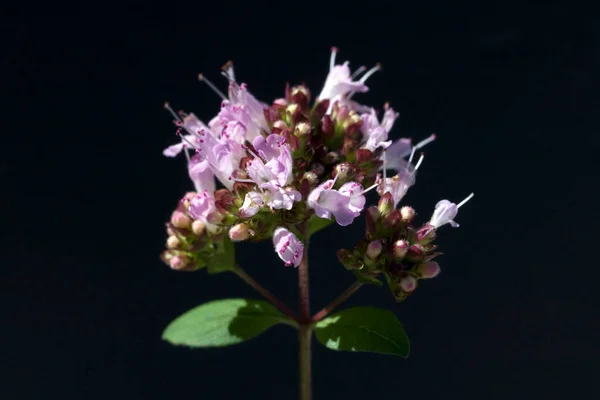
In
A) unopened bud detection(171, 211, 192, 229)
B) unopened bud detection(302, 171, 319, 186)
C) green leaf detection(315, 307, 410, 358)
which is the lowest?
green leaf detection(315, 307, 410, 358)

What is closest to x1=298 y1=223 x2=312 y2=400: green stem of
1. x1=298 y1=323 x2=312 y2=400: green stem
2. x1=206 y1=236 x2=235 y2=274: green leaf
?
x1=298 y1=323 x2=312 y2=400: green stem

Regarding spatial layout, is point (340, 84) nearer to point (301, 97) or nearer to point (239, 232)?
point (301, 97)

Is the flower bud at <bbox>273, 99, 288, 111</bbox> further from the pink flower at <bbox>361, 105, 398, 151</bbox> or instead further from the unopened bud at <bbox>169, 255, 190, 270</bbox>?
the unopened bud at <bbox>169, 255, 190, 270</bbox>

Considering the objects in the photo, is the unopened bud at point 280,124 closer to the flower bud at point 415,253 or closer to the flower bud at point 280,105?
the flower bud at point 280,105

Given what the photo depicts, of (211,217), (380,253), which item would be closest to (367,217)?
(380,253)

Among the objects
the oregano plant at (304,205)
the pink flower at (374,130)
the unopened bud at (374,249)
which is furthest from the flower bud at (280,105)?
the unopened bud at (374,249)

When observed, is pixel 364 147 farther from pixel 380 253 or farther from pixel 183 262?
pixel 183 262
